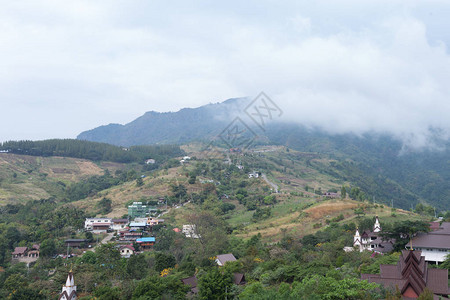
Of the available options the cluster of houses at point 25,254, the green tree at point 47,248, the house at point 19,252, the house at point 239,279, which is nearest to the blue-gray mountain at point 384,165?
the green tree at point 47,248

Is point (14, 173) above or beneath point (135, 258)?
above

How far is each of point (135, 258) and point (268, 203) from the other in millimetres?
30324

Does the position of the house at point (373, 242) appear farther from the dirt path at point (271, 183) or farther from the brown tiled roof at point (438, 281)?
the dirt path at point (271, 183)

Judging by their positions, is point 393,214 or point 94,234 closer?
point 393,214

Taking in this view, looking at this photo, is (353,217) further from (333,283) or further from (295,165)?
(295,165)

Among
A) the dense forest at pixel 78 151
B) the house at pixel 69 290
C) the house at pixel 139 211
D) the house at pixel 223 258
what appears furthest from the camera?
the dense forest at pixel 78 151

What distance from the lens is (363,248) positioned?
30.9 m

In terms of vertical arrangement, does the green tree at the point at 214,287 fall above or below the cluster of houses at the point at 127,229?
above

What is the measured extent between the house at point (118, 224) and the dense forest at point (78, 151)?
50.9 meters

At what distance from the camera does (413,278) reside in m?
17.4

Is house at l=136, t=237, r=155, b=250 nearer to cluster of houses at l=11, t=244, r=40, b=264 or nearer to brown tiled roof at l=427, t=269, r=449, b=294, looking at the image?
cluster of houses at l=11, t=244, r=40, b=264

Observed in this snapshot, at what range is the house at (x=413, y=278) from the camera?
17281 mm

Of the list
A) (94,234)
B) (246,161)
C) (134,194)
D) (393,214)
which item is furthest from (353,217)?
(246,161)

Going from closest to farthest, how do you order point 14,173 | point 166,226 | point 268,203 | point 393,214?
point 393,214 → point 166,226 → point 268,203 → point 14,173
